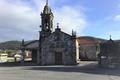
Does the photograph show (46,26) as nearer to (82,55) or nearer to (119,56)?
(82,55)

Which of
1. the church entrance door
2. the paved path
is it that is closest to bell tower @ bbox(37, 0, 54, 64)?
the church entrance door

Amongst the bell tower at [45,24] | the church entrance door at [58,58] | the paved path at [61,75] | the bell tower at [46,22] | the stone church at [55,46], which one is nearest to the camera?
the paved path at [61,75]

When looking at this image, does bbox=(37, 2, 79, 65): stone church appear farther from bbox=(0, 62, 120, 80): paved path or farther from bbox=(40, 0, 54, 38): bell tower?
bbox=(0, 62, 120, 80): paved path

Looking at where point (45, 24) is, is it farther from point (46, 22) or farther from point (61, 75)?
point (61, 75)

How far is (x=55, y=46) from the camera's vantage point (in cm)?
4866

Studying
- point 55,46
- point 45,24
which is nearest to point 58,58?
point 55,46

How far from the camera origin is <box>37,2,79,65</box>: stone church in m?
47.5

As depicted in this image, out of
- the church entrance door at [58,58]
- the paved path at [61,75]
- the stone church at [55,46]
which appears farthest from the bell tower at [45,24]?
the paved path at [61,75]

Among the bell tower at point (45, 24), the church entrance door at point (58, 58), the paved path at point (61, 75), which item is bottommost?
the paved path at point (61, 75)

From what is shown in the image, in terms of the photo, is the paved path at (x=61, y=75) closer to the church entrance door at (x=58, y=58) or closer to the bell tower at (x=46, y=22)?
the church entrance door at (x=58, y=58)

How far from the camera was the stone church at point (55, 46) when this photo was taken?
47500 millimetres

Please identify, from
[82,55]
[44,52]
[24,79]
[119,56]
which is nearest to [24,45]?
[44,52]

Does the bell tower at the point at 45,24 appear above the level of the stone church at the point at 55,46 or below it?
above

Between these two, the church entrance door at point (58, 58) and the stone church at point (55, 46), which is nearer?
the stone church at point (55, 46)
